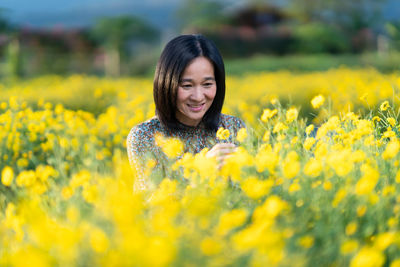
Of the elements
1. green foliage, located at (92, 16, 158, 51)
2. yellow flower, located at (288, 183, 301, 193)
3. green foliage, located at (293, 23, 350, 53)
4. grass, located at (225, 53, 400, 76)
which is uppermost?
green foliage, located at (92, 16, 158, 51)

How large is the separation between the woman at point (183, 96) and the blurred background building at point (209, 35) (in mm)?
6164

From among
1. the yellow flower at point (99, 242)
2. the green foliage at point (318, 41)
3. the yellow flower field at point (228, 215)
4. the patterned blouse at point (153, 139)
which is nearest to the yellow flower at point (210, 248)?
the yellow flower field at point (228, 215)

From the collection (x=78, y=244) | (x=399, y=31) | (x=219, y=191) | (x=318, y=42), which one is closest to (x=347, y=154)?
(x=219, y=191)

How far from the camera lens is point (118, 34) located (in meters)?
27.5

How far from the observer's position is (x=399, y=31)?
8094mm

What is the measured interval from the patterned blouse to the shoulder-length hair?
8 centimetres

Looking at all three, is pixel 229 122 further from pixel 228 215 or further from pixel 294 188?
pixel 228 215

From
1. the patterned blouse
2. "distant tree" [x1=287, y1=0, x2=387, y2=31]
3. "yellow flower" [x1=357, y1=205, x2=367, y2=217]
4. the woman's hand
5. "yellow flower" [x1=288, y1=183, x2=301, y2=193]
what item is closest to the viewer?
"yellow flower" [x1=357, y1=205, x2=367, y2=217]

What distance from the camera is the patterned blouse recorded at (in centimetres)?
229

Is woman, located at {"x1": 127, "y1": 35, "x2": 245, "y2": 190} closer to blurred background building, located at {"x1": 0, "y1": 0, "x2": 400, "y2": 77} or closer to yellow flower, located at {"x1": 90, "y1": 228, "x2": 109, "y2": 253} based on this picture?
yellow flower, located at {"x1": 90, "y1": 228, "x2": 109, "y2": 253}

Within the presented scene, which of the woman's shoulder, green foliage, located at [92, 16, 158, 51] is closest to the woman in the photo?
the woman's shoulder

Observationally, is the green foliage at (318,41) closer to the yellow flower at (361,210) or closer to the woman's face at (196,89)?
the woman's face at (196,89)

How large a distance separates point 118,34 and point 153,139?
86.3ft

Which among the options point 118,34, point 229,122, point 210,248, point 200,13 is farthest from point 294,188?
point 200,13
